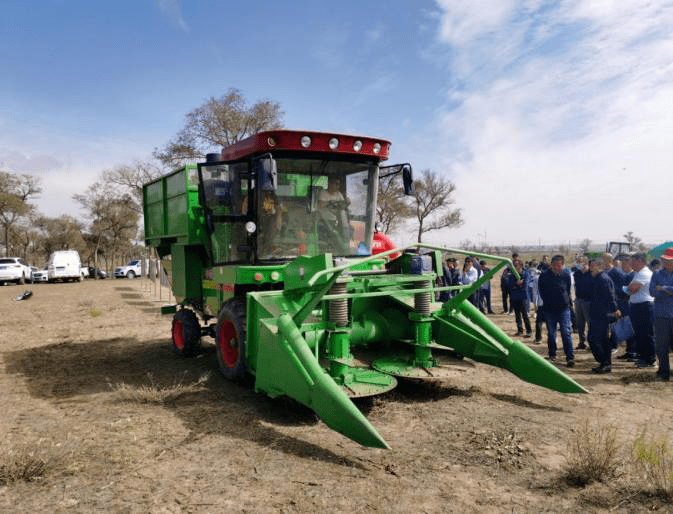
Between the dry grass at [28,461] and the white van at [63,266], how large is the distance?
31.8 m


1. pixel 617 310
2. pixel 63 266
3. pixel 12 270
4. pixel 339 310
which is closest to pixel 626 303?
pixel 617 310

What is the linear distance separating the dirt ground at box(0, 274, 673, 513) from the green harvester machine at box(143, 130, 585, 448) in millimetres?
372

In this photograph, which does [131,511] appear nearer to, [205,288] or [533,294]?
[205,288]

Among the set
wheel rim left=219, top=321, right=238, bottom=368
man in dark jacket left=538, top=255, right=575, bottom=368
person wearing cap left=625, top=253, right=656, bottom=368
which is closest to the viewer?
wheel rim left=219, top=321, right=238, bottom=368

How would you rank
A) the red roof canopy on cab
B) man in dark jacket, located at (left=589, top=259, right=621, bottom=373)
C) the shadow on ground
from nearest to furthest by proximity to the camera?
the shadow on ground
the red roof canopy on cab
man in dark jacket, located at (left=589, top=259, right=621, bottom=373)

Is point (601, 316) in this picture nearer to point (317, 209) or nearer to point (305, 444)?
point (317, 209)

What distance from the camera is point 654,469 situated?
3340mm

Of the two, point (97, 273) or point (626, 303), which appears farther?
point (97, 273)

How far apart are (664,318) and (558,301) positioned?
141 cm

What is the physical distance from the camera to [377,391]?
458 cm

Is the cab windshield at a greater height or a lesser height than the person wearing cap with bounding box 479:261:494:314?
greater

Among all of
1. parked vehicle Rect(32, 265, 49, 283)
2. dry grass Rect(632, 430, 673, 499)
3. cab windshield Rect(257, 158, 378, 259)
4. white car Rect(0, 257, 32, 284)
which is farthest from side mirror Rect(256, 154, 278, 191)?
parked vehicle Rect(32, 265, 49, 283)

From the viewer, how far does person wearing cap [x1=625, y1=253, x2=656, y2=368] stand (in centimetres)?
718

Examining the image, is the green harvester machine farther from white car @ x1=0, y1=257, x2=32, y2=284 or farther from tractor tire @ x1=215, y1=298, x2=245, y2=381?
white car @ x1=0, y1=257, x2=32, y2=284
